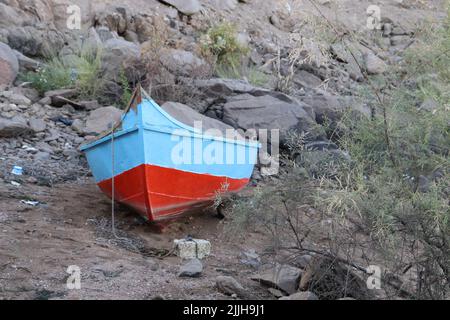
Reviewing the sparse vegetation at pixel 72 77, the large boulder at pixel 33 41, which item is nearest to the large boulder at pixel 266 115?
the sparse vegetation at pixel 72 77

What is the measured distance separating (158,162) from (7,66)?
479cm

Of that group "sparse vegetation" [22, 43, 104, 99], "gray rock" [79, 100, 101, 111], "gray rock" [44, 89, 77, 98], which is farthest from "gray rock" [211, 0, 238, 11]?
"gray rock" [79, 100, 101, 111]

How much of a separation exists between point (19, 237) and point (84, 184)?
2.62 m

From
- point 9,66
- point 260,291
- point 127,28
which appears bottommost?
point 260,291

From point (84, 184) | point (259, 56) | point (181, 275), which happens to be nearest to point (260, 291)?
point (181, 275)

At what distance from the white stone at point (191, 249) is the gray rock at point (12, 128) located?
3861 millimetres

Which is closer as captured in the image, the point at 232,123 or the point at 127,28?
the point at 232,123

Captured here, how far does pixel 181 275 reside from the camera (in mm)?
6238

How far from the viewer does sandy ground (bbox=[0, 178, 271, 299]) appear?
18.3 feet

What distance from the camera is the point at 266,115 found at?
36.7ft

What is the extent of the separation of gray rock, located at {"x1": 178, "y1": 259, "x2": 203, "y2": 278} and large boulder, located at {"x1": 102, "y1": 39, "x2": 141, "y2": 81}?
240 inches

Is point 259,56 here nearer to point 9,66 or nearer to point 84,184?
point 9,66

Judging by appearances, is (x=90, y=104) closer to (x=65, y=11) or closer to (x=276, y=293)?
(x=65, y=11)

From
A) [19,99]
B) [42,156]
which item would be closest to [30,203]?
[42,156]
